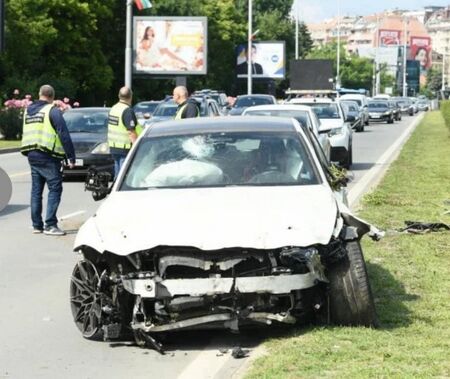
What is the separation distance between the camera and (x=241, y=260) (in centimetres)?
723

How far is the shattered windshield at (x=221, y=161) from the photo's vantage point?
27.9 ft

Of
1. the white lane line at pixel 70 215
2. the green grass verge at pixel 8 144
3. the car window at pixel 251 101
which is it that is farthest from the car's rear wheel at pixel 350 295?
the car window at pixel 251 101

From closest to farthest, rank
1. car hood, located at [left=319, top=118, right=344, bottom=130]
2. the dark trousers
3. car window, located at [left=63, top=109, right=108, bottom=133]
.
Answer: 1. the dark trousers
2. car window, located at [left=63, top=109, right=108, bottom=133]
3. car hood, located at [left=319, top=118, right=344, bottom=130]

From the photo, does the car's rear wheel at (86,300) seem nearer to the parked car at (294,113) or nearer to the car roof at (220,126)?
the car roof at (220,126)

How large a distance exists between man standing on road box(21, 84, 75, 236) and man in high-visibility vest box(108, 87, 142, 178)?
1.37 m

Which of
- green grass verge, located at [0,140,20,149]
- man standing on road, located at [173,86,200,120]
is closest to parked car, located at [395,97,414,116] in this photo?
green grass verge, located at [0,140,20,149]

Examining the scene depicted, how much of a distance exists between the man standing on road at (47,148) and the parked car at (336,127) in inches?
401

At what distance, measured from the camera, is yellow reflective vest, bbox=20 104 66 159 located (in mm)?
13453

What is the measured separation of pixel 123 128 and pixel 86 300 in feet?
23.8

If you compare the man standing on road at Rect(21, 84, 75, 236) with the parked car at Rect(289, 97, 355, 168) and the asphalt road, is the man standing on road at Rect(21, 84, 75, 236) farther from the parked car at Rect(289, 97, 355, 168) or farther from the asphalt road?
the parked car at Rect(289, 97, 355, 168)

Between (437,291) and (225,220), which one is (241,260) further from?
(437,291)

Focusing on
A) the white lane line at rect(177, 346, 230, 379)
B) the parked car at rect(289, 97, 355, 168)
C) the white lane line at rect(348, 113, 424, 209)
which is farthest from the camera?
the parked car at rect(289, 97, 355, 168)

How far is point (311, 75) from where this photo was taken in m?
64.8

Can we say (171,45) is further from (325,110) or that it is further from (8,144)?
(325,110)
